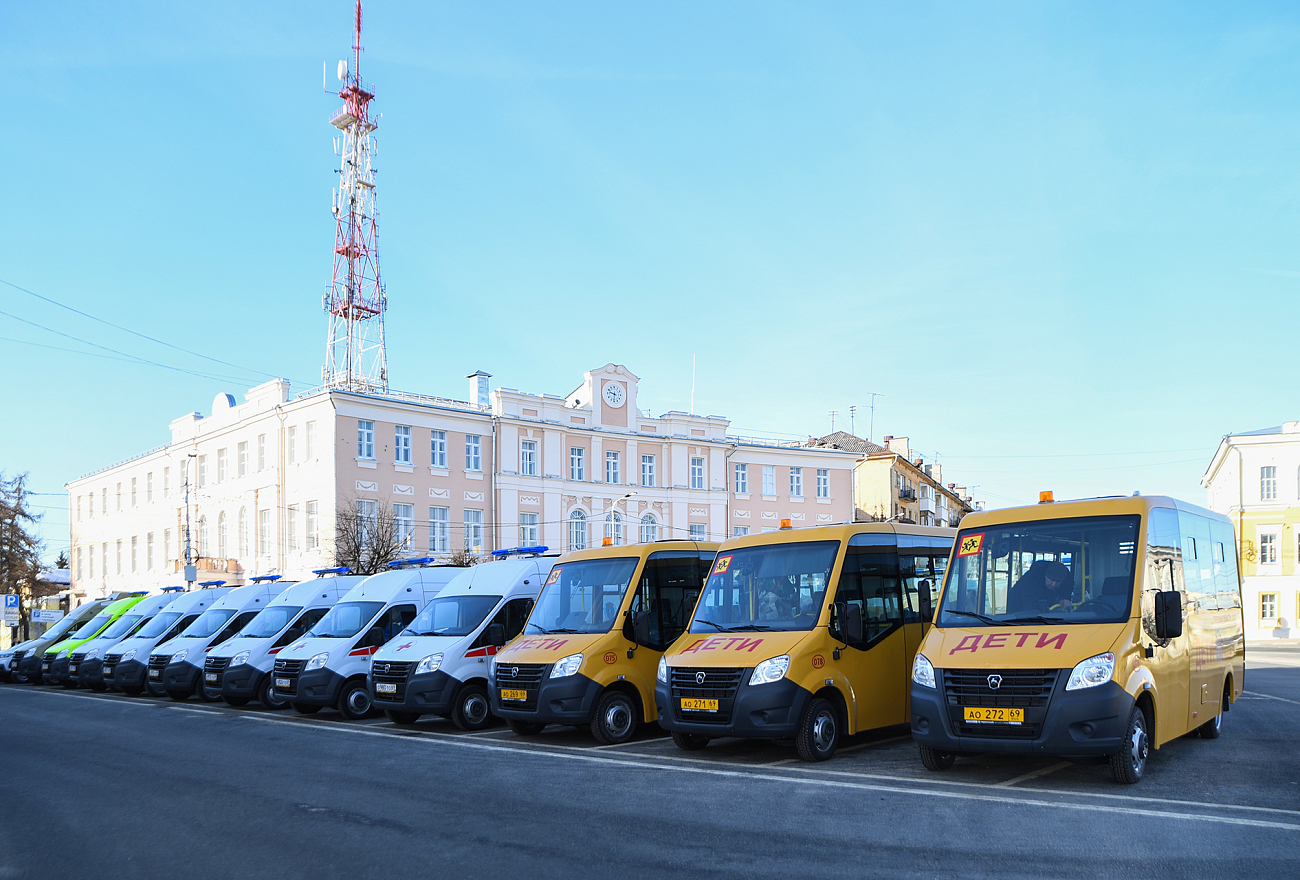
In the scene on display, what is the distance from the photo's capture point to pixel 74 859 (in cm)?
772

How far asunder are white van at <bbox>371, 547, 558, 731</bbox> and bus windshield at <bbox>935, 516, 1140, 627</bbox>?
7.86 metres

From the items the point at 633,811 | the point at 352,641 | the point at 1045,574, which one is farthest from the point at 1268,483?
the point at 633,811

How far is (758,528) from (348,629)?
43.6 meters

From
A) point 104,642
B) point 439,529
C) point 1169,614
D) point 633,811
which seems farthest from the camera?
point 439,529

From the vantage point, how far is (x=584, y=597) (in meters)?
14.8

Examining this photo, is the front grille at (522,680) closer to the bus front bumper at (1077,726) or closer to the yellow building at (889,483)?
the bus front bumper at (1077,726)

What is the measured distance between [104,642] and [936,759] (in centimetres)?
2291

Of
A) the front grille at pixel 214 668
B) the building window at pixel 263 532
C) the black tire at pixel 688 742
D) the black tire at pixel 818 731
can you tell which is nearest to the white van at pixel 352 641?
the front grille at pixel 214 668

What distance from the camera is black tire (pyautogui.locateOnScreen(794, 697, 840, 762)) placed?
11516 mm

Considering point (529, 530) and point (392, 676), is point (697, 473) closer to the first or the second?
point (529, 530)

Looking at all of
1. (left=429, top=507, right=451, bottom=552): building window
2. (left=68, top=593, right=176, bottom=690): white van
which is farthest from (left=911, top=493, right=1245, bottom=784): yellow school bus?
(left=429, top=507, right=451, bottom=552): building window

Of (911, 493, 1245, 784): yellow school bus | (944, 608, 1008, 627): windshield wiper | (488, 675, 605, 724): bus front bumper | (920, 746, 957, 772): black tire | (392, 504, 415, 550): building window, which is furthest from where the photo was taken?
(392, 504, 415, 550): building window

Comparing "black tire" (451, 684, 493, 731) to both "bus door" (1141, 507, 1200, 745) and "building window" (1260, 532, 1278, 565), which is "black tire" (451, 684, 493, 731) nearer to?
"bus door" (1141, 507, 1200, 745)

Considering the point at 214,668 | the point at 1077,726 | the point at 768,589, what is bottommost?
the point at 214,668
